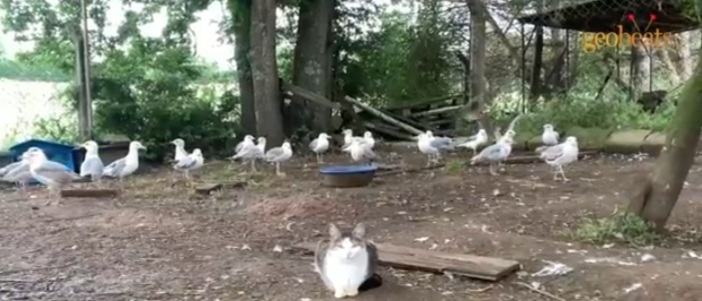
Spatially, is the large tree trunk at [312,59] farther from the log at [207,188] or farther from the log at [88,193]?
the log at [88,193]

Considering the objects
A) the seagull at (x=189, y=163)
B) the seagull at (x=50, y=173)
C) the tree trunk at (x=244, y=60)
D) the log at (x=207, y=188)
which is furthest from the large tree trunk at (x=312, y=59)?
the seagull at (x=50, y=173)

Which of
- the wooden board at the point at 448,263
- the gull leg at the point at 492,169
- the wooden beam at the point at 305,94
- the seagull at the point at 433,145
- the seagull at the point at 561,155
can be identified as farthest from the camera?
the wooden beam at the point at 305,94

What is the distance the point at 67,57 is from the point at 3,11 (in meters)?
1.11

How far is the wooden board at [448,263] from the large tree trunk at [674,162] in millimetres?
1327

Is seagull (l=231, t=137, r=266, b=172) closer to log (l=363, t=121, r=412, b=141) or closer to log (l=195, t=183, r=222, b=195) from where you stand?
log (l=195, t=183, r=222, b=195)

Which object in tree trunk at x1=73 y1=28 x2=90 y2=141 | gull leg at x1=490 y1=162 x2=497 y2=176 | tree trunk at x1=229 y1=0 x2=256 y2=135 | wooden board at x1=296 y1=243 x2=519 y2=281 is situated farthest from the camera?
A: tree trunk at x1=229 y1=0 x2=256 y2=135

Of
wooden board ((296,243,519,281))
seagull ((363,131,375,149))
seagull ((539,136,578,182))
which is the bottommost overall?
wooden board ((296,243,519,281))

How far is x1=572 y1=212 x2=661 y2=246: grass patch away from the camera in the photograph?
5430 millimetres

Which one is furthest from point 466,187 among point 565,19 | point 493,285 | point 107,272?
point 565,19

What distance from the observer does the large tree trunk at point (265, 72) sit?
1173 centimetres

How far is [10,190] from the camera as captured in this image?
936cm

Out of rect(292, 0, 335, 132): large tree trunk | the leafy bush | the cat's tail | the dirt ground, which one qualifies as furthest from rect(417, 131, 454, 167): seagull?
the cat's tail

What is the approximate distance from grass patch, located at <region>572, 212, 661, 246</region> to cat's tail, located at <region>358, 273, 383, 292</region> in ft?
5.74

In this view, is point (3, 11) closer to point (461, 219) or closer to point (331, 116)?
point (331, 116)
